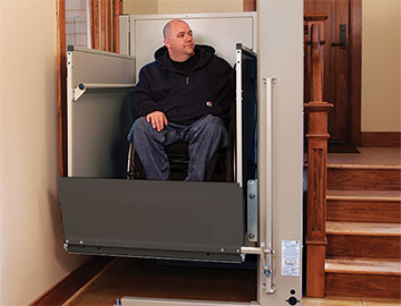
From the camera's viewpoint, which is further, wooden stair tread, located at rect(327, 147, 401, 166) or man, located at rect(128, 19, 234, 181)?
wooden stair tread, located at rect(327, 147, 401, 166)

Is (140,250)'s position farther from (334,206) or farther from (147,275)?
(334,206)

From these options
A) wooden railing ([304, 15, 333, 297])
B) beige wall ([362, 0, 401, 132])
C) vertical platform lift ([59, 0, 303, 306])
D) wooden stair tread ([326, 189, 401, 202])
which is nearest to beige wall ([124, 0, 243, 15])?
beige wall ([362, 0, 401, 132])

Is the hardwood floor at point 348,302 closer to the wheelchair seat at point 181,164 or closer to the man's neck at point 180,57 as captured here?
the wheelchair seat at point 181,164

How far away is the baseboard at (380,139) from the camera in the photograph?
541 cm

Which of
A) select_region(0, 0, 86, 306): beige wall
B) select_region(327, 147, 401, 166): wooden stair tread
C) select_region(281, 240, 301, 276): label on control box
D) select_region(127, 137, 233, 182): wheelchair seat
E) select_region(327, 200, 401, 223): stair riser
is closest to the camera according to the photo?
select_region(0, 0, 86, 306): beige wall

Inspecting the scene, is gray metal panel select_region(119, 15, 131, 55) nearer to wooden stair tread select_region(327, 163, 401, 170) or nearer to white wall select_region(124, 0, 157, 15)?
white wall select_region(124, 0, 157, 15)

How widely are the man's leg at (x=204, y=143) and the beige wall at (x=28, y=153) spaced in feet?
2.51

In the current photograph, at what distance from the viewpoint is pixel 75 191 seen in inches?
116

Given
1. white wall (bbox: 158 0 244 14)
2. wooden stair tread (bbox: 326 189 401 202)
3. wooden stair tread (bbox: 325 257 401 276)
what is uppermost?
white wall (bbox: 158 0 244 14)

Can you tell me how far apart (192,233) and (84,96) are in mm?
981

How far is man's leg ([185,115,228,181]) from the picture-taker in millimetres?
3125

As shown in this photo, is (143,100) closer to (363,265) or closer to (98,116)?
(98,116)

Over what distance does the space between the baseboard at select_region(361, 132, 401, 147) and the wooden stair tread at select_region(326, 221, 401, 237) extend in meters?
1.89

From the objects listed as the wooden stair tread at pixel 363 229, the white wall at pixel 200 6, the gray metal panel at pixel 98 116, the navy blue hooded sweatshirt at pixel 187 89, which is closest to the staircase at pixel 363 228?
the wooden stair tread at pixel 363 229
